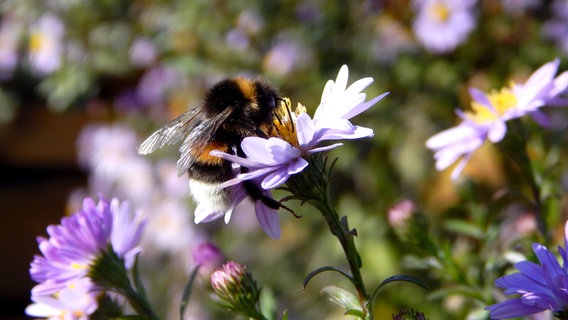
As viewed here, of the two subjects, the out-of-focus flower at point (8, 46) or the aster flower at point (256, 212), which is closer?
the aster flower at point (256, 212)

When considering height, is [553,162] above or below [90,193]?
below

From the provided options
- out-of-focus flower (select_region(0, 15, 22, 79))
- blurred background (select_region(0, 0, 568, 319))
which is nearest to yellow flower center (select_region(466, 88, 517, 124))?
blurred background (select_region(0, 0, 568, 319))

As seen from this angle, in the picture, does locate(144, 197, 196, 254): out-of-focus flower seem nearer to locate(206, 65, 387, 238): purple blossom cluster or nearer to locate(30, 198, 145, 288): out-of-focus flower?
locate(30, 198, 145, 288): out-of-focus flower

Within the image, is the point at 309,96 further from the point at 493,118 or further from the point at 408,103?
the point at 493,118

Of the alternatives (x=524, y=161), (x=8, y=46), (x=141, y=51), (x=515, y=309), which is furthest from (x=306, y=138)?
(x=8, y=46)

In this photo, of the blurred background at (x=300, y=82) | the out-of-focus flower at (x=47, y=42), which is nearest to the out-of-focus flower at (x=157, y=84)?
the blurred background at (x=300, y=82)

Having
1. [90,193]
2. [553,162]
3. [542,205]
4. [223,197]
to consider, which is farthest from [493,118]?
[90,193]

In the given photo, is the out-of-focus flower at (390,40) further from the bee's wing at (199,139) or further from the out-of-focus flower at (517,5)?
the bee's wing at (199,139)
